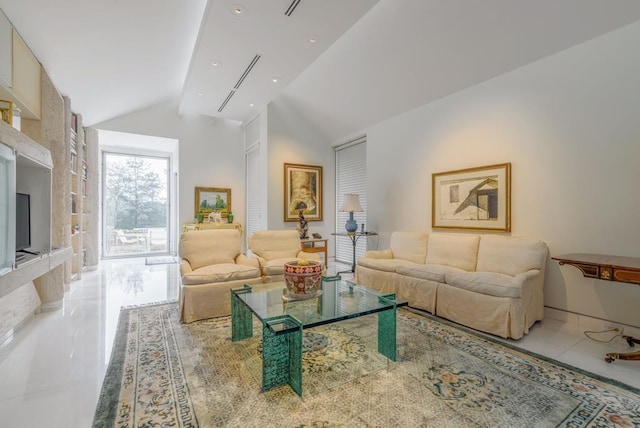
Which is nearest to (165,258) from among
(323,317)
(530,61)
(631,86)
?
(323,317)

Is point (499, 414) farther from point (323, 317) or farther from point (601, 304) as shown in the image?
point (601, 304)

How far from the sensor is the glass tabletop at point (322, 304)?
6.96 feet

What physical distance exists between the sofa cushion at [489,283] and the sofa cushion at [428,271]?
0.27 ft

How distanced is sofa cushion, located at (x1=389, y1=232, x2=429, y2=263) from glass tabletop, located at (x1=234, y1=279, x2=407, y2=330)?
5.33 ft

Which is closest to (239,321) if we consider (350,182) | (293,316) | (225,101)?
(293,316)

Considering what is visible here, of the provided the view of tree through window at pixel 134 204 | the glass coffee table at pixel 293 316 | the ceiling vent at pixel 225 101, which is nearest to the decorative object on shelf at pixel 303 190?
the ceiling vent at pixel 225 101

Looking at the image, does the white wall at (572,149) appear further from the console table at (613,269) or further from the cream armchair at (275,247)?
the cream armchair at (275,247)

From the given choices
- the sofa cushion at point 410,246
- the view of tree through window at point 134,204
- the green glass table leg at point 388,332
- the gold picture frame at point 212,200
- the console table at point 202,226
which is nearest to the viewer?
the green glass table leg at point 388,332

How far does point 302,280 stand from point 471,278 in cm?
174

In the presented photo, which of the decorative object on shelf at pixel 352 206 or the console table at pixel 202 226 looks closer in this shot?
the decorative object on shelf at pixel 352 206

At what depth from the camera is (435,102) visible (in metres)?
4.38

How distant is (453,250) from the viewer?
374 centimetres

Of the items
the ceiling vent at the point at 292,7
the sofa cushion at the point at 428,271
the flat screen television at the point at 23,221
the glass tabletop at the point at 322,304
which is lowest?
the glass tabletop at the point at 322,304

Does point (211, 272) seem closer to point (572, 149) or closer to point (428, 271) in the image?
point (428, 271)
